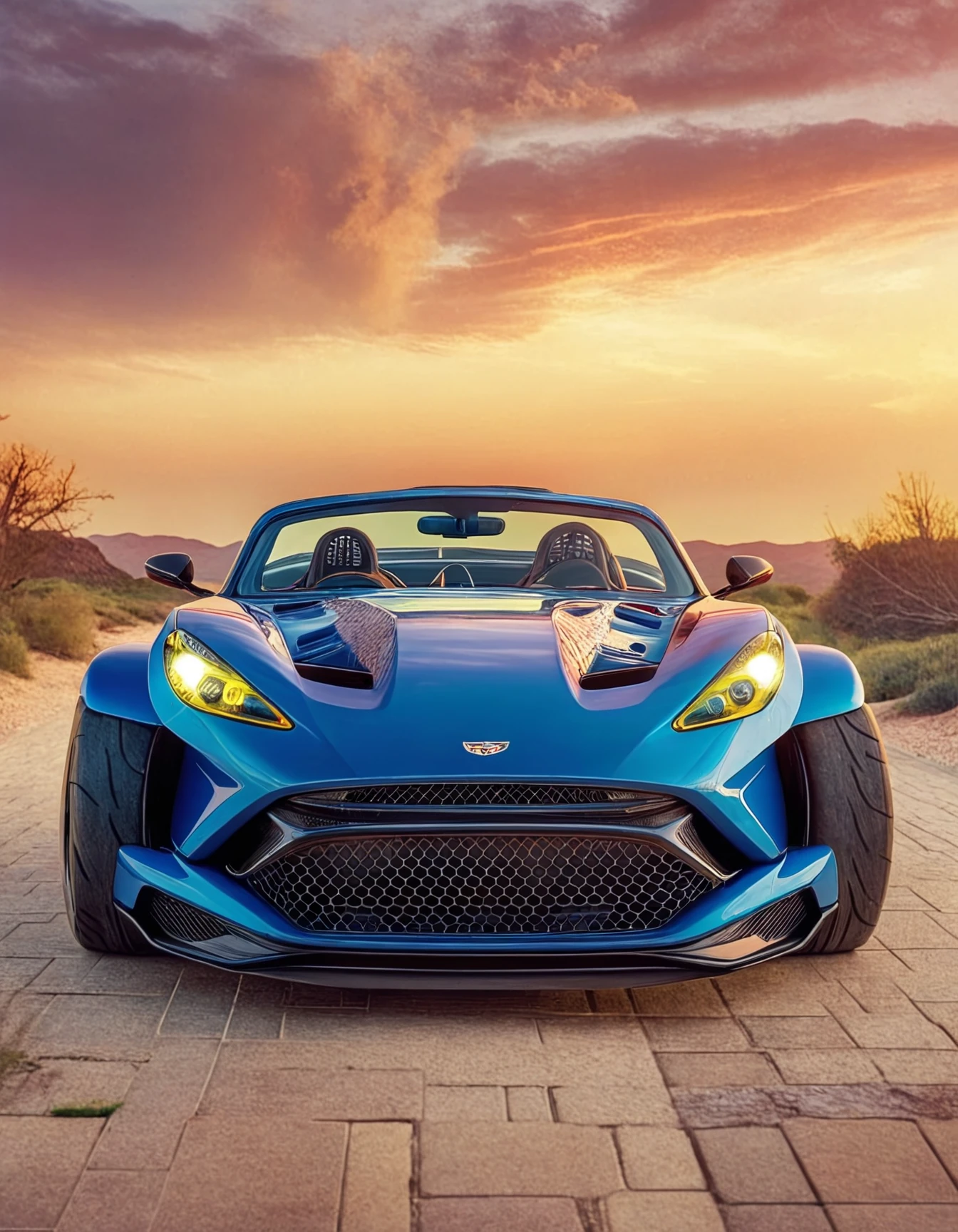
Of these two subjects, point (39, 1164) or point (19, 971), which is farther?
point (19, 971)

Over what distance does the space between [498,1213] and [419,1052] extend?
808mm

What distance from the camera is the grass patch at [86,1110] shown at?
2.68m

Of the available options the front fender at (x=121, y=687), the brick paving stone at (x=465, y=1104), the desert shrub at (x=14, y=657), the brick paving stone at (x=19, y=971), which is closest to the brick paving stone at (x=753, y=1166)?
the brick paving stone at (x=465, y=1104)

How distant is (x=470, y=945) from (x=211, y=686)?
0.98 m

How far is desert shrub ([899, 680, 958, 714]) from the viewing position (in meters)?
12.4

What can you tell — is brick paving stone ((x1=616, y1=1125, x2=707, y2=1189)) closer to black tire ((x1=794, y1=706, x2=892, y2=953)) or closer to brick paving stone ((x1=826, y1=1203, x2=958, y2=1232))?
brick paving stone ((x1=826, y1=1203, x2=958, y2=1232))

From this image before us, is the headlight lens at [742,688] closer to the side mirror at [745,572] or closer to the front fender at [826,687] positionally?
the front fender at [826,687]

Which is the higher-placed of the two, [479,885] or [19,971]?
[479,885]

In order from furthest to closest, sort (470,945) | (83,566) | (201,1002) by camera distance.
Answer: (83,566) < (201,1002) < (470,945)

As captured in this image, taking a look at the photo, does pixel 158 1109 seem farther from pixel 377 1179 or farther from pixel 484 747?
pixel 484 747

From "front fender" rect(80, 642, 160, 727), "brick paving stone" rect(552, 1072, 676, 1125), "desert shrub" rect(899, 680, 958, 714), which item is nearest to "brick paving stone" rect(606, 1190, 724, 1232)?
"brick paving stone" rect(552, 1072, 676, 1125)

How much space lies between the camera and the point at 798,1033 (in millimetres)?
3238

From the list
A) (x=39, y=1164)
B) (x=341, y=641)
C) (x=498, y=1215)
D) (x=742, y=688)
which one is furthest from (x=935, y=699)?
(x=39, y=1164)

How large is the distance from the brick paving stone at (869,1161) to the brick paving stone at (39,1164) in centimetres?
139
